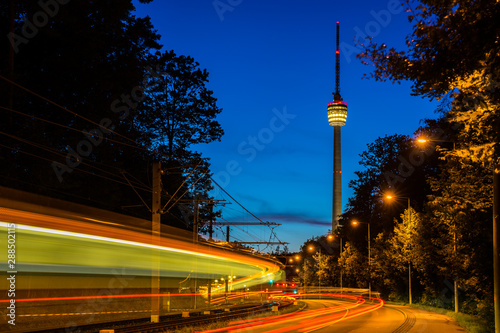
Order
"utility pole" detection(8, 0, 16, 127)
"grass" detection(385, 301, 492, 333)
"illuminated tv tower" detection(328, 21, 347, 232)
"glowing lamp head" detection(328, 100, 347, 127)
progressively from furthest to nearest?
"glowing lamp head" detection(328, 100, 347, 127), "illuminated tv tower" detection(328, 21, 347, 232), "utility pole" detection(8, 0, 16, 127), "grass" detection(385, 301, 492, 333)

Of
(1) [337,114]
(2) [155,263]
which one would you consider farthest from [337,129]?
(2) [155,263]

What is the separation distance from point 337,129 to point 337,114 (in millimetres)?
5338

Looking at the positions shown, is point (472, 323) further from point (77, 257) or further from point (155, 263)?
point (77, 257)

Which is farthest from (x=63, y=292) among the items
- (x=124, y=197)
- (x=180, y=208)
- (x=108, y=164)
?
(x=180, y=208)

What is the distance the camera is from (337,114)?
169 m

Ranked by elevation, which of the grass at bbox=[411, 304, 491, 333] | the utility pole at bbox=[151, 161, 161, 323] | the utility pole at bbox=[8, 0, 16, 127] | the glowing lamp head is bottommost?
the grass at bbox=[411, 304, 491, 333]

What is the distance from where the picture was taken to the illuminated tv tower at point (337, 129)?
154625 millimetres

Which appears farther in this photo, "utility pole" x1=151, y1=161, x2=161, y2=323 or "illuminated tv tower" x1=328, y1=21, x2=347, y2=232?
"illuminated tv tower" x1=328, y1=21, x2=347, y2=232

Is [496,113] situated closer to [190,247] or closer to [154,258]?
[154,258]

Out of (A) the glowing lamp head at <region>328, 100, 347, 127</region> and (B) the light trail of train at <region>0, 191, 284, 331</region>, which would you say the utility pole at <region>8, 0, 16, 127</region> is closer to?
(B) the light trail of train at <region>0, 191, 284, 331</region>

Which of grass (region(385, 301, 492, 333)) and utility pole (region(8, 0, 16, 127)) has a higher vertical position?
utility pole (region(8, 0, 16, 127))

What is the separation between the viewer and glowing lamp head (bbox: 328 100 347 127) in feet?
554

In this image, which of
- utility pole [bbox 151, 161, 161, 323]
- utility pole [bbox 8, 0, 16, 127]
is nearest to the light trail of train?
utility pole [bbox 151, 161, 161, 323]

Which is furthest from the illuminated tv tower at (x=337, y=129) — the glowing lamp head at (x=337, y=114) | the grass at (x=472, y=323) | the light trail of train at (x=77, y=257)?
the light trail of train at (x=77, y=257)
